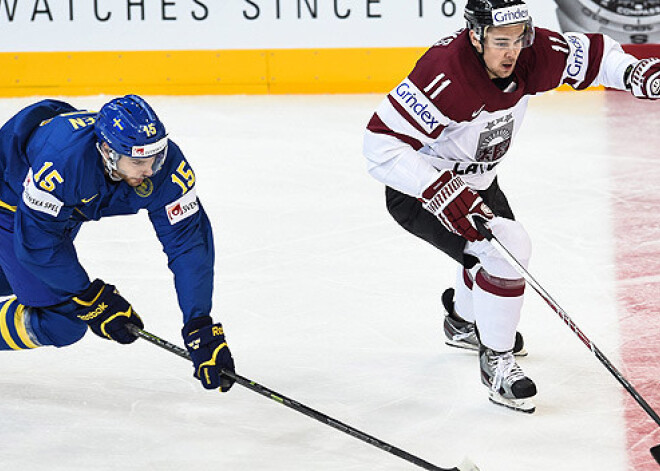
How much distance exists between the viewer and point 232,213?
5.14m

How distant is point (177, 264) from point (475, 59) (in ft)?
2.96

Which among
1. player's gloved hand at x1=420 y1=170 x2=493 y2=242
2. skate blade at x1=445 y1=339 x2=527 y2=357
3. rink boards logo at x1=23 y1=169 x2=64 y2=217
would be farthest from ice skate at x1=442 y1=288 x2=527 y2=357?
rink boards logo at x1=23 y1=169 x2=64 y2=217

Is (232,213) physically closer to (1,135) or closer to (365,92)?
(1,135)

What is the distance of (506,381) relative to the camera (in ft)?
10.8

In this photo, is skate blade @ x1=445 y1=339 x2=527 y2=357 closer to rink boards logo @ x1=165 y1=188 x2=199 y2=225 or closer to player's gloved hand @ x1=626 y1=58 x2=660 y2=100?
player's gloved hand @ x1=626 y1=58 x2=660 y2=100

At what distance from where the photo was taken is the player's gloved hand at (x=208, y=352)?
2965 millimetres

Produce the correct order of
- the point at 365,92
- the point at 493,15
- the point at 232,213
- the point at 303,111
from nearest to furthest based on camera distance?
the point at 493,15 < the point at 232,213 < the point at 303,111 < the point at 365,92

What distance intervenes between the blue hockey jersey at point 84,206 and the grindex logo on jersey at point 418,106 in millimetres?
565

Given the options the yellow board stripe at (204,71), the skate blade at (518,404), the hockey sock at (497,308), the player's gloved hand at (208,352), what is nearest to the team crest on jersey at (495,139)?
the hockey sock at (497,308)

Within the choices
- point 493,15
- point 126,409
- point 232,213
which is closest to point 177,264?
point 126,409

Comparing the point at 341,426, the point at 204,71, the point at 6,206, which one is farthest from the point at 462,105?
the point at 204,71

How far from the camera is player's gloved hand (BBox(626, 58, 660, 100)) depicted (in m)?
3.23

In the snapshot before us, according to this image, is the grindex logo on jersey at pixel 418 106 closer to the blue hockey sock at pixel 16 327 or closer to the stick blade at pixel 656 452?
the stick blade at pixel 656 452

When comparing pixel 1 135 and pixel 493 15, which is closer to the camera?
pixel 493 15
